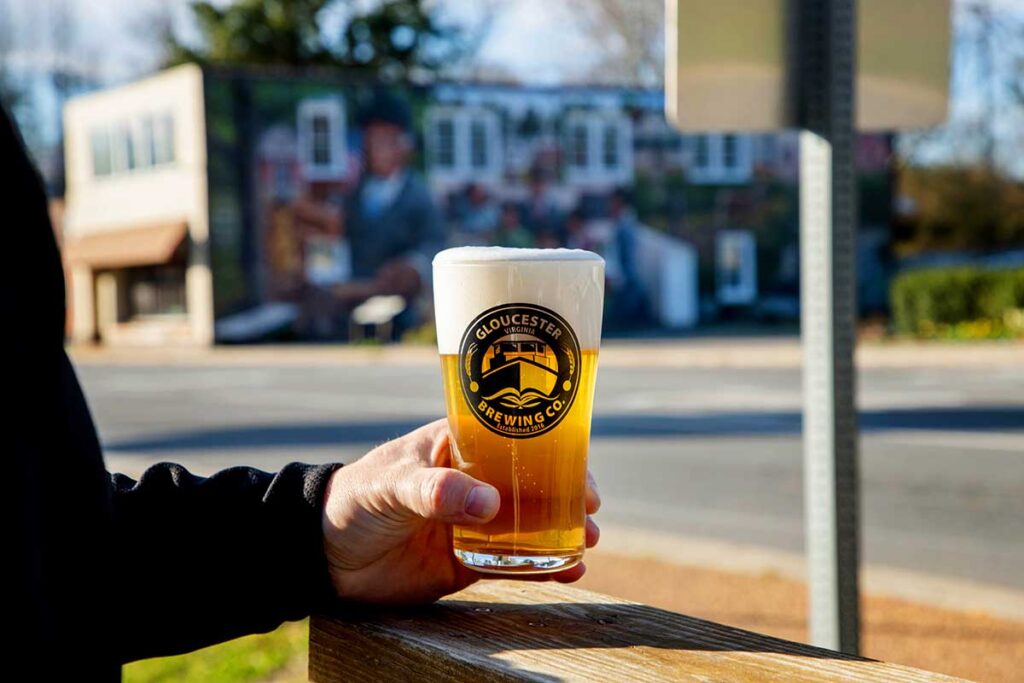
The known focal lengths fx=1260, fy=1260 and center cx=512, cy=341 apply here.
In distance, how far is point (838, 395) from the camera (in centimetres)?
293

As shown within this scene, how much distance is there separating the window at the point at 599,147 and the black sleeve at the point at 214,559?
114 feet

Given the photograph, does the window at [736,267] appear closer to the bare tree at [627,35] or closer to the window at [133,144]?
the bare tree at [627,35]

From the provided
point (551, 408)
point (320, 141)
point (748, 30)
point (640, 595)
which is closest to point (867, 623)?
point (640, 595)

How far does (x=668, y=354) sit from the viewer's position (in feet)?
80.5

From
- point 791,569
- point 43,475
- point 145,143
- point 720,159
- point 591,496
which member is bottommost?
point 791,569

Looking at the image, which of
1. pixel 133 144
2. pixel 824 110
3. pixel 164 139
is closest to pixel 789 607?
pixel 824 110

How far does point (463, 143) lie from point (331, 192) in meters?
3.95

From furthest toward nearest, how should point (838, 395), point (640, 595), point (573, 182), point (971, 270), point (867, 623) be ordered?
point (573, 182), point (971, 270), point (640, 595), point (867, 623), point (838, 395)

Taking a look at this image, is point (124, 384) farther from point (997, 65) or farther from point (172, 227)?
point (997, 65)

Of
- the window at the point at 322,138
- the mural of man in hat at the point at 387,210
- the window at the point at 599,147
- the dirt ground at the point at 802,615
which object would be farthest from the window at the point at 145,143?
the dirt ground at the point at 802,615

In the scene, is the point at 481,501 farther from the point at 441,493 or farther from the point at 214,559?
the point at 214,559

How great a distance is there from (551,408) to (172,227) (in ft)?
109

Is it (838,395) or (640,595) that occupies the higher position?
(838,395)

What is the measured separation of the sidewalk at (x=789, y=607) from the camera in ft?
15.2
